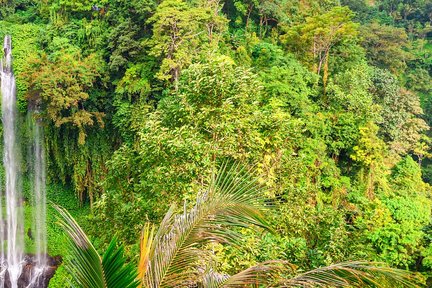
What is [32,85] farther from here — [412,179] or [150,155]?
[412,179]

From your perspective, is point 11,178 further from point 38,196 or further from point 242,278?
point 242,278

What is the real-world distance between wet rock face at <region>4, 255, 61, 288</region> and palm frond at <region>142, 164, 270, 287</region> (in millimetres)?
12654

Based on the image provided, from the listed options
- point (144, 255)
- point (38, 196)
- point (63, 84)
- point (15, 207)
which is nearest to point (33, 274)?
point (15, 207)

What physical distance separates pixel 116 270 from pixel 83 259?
199mm

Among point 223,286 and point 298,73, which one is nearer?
point 223,286

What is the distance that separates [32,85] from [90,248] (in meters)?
11.9

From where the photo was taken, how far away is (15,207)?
1466 cm

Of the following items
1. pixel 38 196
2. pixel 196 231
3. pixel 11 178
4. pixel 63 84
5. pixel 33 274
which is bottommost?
pixel 33 274

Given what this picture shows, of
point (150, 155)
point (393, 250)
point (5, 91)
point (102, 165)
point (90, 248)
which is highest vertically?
point (90, 248)

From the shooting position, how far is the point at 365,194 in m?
12.3

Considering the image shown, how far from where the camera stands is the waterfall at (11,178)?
13742 mm

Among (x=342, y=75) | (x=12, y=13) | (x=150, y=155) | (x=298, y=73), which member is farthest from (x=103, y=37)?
(x=150, y=155)

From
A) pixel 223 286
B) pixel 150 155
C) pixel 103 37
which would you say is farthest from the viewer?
pixel 103 37

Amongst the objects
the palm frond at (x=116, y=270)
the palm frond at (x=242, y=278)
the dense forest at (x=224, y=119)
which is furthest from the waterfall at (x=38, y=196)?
the palm frond at (x=116, y=270)
